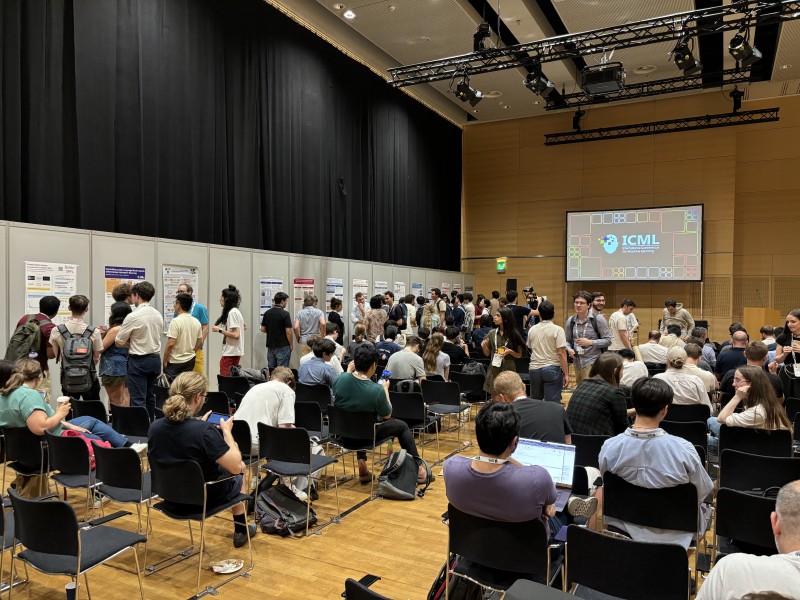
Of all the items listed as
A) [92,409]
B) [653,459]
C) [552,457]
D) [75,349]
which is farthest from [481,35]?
[653,459]

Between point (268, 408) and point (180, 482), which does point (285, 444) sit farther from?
point (180, 482)

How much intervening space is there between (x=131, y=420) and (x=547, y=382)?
4.24m

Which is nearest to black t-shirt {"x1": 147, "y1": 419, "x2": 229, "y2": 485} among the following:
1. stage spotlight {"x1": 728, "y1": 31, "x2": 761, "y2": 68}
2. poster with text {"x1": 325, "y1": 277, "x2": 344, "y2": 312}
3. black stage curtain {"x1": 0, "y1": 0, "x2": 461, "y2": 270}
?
black stage curtain {"x1": 0, "y1": 0, "x2": 461, "y2": 270}

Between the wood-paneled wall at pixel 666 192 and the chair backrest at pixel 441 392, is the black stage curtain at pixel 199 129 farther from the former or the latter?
the chair backrest at pixel 441 392

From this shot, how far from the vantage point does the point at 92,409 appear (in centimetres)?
488

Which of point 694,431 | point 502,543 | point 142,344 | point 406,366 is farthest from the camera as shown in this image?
point 406,366

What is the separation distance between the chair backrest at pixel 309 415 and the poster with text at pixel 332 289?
606cm

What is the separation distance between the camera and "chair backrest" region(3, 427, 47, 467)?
3863mm

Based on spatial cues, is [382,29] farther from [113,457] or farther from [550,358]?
[113,457]

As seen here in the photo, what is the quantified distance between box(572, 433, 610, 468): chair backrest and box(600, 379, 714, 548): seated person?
833mm

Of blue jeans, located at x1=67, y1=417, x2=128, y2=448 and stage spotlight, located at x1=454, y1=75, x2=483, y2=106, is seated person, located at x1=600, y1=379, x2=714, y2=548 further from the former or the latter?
stage spotlight, located at x1=454, y1=75, x2=483, y2=106

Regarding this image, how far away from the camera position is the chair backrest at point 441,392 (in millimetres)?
6191

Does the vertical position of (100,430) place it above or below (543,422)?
below

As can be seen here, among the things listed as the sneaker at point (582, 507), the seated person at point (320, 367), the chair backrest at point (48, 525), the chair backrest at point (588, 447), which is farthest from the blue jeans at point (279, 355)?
the sneaker at point (582, 507)
